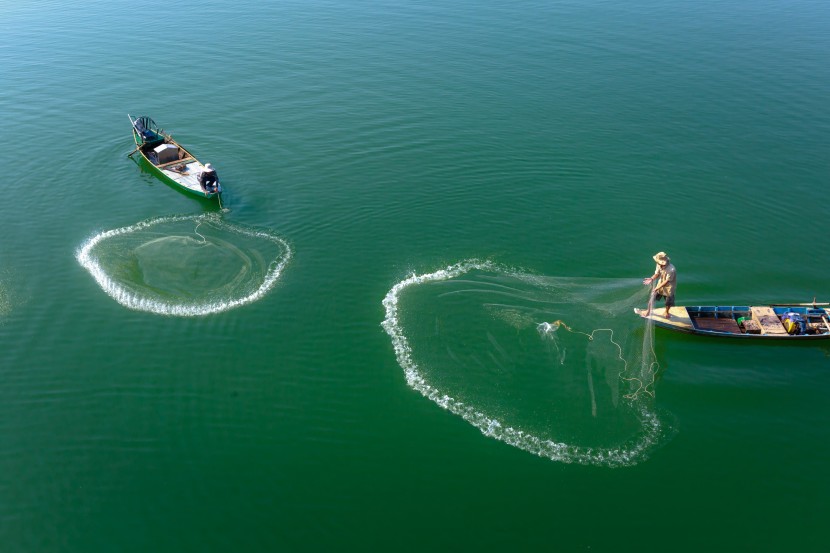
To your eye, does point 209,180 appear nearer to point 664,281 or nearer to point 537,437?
point 537,437

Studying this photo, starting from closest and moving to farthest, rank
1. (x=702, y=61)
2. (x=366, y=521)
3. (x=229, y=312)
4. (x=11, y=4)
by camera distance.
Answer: (x=366, y=521)
(x=229, y=312)
(x=702, y=61)
(x=11, y=4)

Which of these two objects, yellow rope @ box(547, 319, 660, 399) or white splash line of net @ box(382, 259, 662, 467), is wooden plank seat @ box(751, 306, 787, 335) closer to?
yellow rope @ box(547, 319, 660, 399)

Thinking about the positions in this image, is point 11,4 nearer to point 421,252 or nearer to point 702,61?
point 421,252

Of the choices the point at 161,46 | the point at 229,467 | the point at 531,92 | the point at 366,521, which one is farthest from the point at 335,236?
the point at 161,46

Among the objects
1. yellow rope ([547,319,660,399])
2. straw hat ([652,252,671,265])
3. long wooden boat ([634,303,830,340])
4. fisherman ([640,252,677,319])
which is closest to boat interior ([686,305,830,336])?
long wooden boat ([634,303,830,340])

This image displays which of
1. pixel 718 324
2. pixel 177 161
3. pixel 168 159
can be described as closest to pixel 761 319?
pixel 718 324
